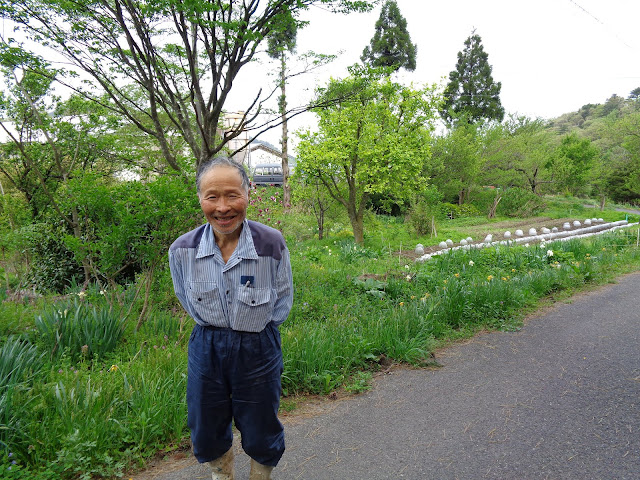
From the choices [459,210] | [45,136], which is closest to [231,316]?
[45,136]

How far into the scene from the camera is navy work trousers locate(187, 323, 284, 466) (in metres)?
1.72

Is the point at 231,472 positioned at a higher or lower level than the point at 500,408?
higher

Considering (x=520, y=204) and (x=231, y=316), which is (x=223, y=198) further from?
(x=520, y=204)

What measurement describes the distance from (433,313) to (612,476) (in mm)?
2294

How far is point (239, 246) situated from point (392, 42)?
80.3ft

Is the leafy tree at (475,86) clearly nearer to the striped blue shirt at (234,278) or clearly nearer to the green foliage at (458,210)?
the green foliage at (458,210)

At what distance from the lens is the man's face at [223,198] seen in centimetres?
172

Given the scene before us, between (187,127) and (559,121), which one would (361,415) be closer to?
(187,127)

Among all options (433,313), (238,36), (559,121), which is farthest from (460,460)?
(559,121)

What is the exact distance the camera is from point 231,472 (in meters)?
1.95

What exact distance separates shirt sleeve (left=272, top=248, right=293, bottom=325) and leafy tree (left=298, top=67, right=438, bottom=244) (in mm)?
8651

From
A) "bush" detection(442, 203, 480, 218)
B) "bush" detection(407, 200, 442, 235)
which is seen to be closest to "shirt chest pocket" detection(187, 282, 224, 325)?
"bush" detection(407, 200, 442, 235)

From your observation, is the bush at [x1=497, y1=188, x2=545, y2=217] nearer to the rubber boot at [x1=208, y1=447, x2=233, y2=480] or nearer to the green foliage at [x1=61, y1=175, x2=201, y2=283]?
the green foliage at [x1=61, y1=175, x2=201, y2=283]

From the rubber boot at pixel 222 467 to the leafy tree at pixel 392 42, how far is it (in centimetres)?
2357
